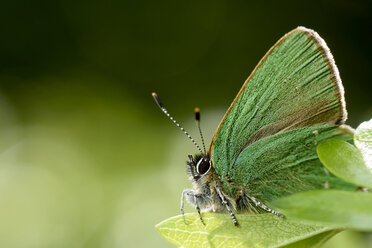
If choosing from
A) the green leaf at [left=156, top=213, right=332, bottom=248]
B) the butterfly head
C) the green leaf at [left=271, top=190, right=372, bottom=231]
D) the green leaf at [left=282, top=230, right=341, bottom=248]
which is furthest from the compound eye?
the green leaf at [left=271, top=190, right=372, bottom=231]

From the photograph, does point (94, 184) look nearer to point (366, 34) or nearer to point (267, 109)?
point (267, 109)

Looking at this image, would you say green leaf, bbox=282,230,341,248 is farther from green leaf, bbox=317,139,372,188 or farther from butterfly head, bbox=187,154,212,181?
butterfly head, bbox=187,154,212,181

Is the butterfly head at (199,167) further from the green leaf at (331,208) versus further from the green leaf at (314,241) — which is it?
the green leaf at (331,208)

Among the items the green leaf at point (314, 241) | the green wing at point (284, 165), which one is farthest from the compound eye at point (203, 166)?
the green leaf at point (314, 241)

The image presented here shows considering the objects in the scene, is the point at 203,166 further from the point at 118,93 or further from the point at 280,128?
the point at 118,93

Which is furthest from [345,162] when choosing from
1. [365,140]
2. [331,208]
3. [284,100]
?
[284,100]

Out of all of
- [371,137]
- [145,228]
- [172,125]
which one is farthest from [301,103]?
[172,125]
